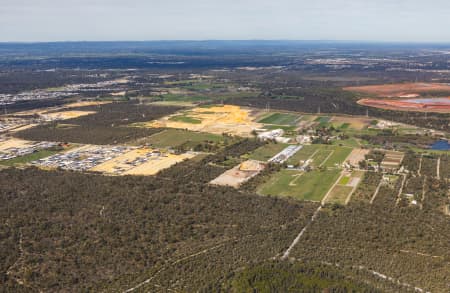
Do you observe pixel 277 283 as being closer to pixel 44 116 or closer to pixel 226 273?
pixel 226 273

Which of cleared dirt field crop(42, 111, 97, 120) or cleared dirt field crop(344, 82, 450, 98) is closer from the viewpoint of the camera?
cleared dirt field crop(42, 111, 97, 120)

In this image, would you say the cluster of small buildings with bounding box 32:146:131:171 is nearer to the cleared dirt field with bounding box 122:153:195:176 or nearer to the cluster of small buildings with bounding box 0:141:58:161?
the cluster of small buildings with bounding box 0:141:58:161

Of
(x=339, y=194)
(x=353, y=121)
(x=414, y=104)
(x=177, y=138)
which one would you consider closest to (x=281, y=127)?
(x=353, y=121)

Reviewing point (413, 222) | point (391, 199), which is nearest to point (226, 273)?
point (413, 222)

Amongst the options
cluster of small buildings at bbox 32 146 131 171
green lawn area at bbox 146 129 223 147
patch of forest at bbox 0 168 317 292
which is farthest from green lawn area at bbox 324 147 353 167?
cluster of small buildings at bbox 32 146 131 171

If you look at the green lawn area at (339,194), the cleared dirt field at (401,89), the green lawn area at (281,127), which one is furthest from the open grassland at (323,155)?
the cleared dirt field at (401,89)

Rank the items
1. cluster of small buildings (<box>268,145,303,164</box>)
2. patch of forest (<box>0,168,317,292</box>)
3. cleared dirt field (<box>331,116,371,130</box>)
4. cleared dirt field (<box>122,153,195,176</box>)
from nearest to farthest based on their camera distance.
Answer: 1. patch of forest (<box>0,168,317,292</box>)
2. cleared dirt field (<box>122,153,195,176</box>)
3. cluster of small buildings (<box>268,145,303,164</box>)
4. cleared dirt field (<box>331,116,371,130</box>)

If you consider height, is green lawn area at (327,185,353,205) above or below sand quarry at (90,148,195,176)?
below

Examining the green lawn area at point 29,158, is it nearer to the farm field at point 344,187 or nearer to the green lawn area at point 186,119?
the green lawn area at point 186,119
